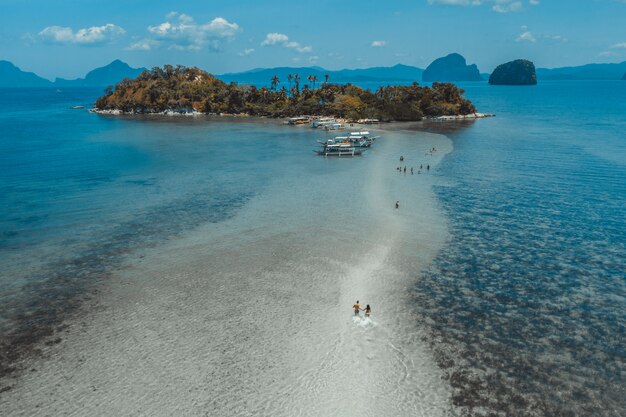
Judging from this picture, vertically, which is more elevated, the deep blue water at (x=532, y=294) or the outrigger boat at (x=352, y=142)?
the outrigger boat at (x=352, y=142)

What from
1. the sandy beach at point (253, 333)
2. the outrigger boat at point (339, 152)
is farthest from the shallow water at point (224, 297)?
the outrigger boat at point (339, 152)

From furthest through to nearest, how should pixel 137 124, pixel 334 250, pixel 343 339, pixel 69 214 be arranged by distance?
pixel 137 124 < pixel 69 214 < pixel 334 250 < pixel 343 339

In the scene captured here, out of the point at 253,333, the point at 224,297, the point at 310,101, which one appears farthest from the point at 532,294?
the point at 310,101

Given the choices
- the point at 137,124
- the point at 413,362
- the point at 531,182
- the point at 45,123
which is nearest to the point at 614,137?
the point at 531,182

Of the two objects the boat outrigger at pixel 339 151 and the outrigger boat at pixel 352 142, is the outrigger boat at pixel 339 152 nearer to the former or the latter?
the boat outrigger at pixel 339 151

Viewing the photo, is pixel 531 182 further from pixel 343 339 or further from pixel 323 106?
pixel 323 106
